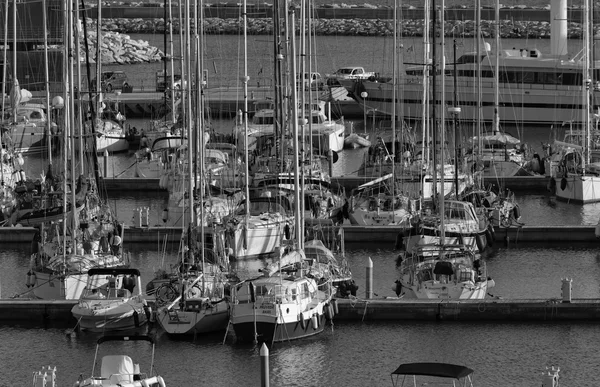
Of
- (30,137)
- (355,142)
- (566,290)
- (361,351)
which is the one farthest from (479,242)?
(30,137)

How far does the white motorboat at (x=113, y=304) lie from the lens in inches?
1544

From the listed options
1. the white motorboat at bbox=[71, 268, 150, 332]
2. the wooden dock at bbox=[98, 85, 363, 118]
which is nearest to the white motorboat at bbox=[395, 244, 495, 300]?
the white motorboat at bbox=[71, 268, 150, 332]

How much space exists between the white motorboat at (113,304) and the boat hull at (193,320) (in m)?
0.81

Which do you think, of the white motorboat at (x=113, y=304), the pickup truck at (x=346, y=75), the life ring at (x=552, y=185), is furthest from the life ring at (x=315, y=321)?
the pickup truck at (x=346, y=75)

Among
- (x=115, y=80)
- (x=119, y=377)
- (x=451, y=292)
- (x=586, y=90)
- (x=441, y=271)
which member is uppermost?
(x=115, y=80)

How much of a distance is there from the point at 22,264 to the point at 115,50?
253 feet

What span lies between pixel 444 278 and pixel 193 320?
6.81 meters

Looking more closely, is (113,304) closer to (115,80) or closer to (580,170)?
(580,170)

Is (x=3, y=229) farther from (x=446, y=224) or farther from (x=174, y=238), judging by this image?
(x=446, y=224)

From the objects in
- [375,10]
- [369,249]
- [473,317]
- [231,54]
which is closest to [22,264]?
[369,249]

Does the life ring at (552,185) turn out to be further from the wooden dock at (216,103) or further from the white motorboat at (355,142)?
the wooden dock at (216,103)

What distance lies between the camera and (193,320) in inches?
1521

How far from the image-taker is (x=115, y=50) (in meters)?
124

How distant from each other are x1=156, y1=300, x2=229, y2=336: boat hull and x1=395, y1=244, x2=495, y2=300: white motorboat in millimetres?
5346
